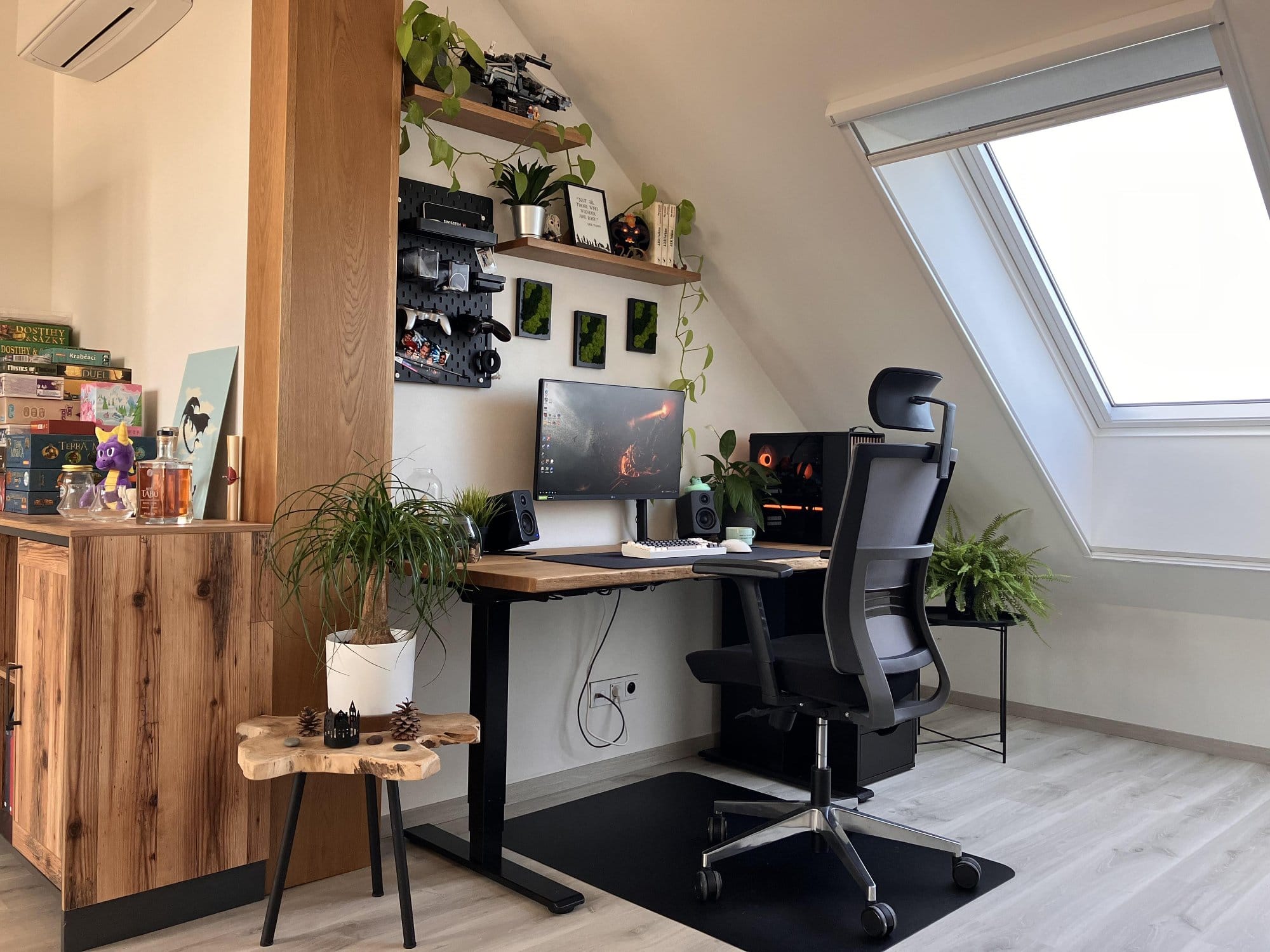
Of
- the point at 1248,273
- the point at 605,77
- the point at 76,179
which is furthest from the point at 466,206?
the point at 1248,273

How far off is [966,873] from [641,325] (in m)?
2.08

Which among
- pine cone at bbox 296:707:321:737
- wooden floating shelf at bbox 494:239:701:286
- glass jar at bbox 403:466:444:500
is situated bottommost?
pine cone at bbox 296:707:321:737

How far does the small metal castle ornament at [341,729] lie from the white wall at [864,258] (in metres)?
2.15

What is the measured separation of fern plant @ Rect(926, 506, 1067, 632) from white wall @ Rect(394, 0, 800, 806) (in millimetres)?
898

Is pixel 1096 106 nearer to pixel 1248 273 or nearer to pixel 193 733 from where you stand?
pixel 1248 273

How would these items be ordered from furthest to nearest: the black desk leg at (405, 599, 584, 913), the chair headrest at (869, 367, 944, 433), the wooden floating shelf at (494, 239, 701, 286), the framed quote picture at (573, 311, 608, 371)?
the framed quote picture at (573, 311, 608, 371) → the wooden floating shelf at (494, 239, 701, 286) → the black desk leg at (405, 599, 584, 913) → the chair headrest at (869, 367, 944, 433)

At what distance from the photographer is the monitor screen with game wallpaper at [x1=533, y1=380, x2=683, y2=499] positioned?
3.24 meters

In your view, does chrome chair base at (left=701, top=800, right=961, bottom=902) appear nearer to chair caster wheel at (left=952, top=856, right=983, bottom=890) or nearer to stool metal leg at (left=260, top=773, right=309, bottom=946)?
chair caster wheel at (left=952, top=856, right=983, bottom=890)

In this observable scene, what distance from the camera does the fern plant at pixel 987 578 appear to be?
12.4 ft

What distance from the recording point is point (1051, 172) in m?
3.50

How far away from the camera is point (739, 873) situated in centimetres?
268

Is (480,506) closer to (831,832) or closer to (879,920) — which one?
(831,832)

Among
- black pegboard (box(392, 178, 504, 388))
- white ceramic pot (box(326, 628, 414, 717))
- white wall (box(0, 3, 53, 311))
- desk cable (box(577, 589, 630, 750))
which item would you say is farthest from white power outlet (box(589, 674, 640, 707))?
white wall (box(0, 3, 53, 311))

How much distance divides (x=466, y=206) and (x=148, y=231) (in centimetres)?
96
